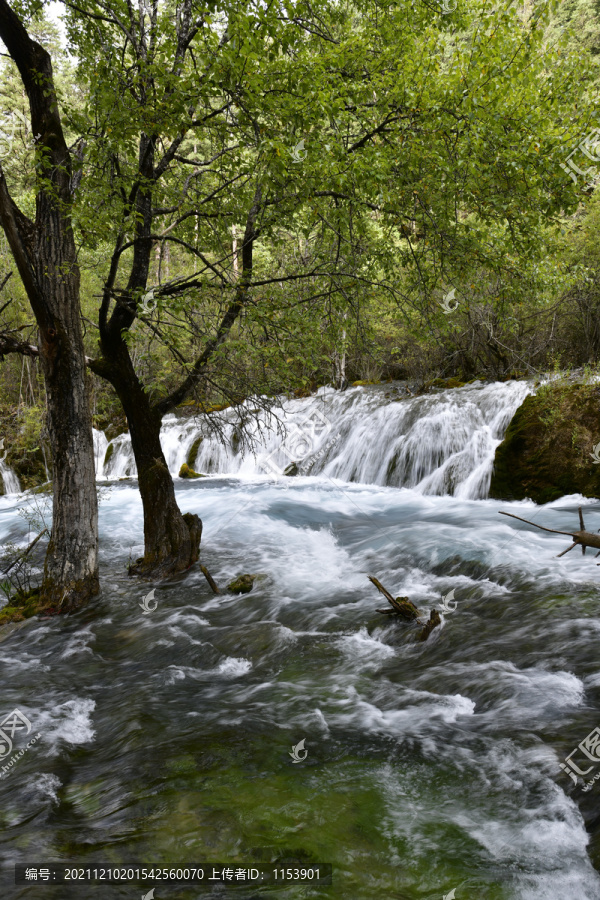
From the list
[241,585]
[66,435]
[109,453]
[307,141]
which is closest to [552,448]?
[241,585]

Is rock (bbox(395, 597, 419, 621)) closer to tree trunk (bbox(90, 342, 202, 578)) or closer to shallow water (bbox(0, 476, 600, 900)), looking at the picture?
shallow water (bbox(0, 476, 600, 900))

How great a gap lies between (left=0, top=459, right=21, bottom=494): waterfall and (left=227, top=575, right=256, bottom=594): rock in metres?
14.1

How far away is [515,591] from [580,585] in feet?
2.38

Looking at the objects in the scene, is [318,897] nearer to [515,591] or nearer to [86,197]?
[515,591]

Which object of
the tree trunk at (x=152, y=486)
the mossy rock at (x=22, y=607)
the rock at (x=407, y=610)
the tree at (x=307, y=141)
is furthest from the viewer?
the tree trunk at (x=152, y=486)

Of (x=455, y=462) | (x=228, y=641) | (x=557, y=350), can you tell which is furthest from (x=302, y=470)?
(x=228, y=641)

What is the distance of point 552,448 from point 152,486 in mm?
8115

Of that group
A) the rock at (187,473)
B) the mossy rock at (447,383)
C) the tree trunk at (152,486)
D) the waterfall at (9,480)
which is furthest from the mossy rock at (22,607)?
the mossy rock at (447,383)

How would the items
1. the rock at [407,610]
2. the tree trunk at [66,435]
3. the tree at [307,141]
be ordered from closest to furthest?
1. the tree at [307,141]
2. the rock at [407,610]
3. the tree trunk at [66,435]

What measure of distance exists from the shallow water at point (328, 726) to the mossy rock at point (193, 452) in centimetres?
1107

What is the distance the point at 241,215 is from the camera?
278 inches

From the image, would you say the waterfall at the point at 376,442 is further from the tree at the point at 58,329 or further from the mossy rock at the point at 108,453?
the tree at the point at 58,329

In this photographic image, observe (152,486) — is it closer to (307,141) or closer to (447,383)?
(307,141)

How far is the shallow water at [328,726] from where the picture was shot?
8.54 ft
